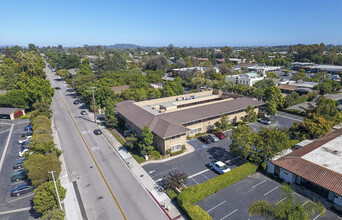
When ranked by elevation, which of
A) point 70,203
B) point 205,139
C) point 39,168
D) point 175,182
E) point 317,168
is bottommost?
point 70,203

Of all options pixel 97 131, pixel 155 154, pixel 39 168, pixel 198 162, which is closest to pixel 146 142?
pixel 155 154

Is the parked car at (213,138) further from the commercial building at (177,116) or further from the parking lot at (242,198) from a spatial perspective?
the parking lot at (242,198)

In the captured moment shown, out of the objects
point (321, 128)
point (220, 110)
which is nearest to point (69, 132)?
point (220, 110)

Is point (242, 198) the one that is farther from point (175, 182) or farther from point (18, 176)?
point (18, 176)

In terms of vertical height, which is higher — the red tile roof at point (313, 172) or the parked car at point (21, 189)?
the red tile roof at point (313, 172)

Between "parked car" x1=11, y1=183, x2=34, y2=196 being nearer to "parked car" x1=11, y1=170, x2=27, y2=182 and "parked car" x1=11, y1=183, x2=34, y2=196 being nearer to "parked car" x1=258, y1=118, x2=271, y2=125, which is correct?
"parked car" x1=11, y1=170, x2=27, y2=182

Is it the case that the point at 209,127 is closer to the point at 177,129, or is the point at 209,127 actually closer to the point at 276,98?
the point at 177,129

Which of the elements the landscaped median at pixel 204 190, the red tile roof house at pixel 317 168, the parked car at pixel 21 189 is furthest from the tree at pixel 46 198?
the red tile roof house at pixel 317 168
